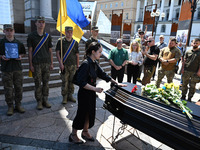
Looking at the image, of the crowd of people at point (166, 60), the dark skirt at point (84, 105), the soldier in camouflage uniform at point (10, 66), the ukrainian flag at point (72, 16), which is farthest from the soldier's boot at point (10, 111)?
the crowd of people at point (166, 60)

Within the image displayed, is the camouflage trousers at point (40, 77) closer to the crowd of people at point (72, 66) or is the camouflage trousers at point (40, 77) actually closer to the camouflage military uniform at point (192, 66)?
the crowd of people at point (72, 66)

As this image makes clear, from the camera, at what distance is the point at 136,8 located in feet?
→ 184

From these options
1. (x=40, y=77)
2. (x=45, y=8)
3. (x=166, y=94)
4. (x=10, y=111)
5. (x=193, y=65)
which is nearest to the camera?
(x=166, y=94)

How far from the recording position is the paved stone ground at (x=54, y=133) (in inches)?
108

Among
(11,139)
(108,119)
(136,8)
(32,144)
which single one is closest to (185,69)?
(108,119)

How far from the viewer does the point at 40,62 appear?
3.81 metres

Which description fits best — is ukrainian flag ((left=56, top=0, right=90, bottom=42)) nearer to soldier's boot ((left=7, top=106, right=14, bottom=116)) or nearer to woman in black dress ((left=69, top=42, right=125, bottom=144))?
woman in black dress ((left=69, top=42, right=125, bottom=144))

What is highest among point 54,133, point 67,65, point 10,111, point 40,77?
point 67,65

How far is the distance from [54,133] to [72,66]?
1.99 meters

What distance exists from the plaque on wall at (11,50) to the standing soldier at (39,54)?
0.34 meters

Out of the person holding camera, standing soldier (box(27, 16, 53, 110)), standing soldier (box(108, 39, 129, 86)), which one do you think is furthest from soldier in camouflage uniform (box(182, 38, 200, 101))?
standing soldier (box(27, 16, 53, 110))

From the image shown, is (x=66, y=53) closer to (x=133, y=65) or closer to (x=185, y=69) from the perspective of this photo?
(x=133, y=65)

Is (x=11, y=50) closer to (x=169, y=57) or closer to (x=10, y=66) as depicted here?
(x=10, y=66)

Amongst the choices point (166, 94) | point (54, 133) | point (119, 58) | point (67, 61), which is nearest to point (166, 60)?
point (119, 58)
